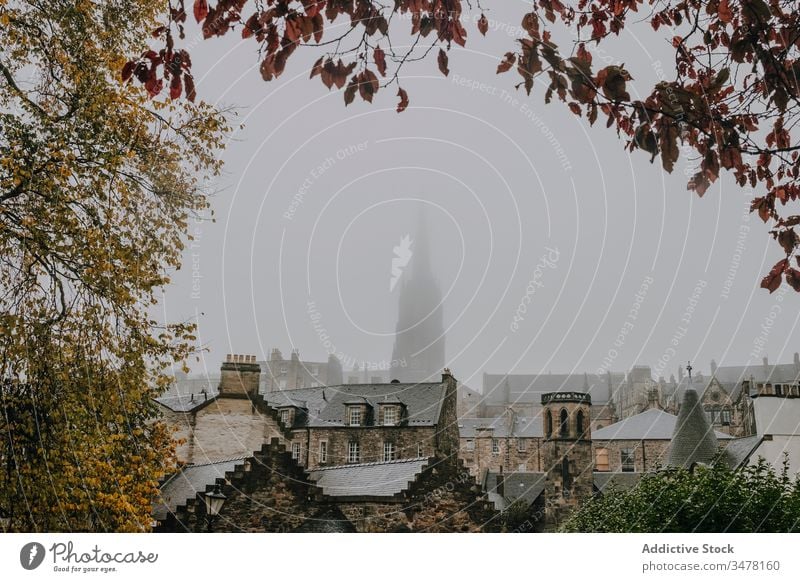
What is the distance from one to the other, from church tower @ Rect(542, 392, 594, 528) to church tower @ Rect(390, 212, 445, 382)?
189 centimetres

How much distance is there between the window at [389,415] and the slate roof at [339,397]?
0.49 metres

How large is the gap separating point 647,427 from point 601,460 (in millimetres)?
3435

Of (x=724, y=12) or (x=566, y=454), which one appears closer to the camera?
(x=724, y=12)

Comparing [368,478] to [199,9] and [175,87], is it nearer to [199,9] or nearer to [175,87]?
[175,87]

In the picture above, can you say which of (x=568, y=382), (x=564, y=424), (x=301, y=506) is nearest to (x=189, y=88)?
(x=301, y=506)

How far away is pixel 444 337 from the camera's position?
4832mm

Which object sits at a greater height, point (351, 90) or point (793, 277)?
point (351, 90)

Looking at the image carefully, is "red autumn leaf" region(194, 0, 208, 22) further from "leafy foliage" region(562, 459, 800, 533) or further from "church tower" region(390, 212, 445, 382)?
"leafy foliage" region(562, 459, 800, 533)

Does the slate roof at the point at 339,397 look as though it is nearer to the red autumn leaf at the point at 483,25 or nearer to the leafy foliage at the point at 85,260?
the leafy foliage at the point at 85,260

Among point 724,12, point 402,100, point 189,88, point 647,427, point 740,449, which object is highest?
point 724,12

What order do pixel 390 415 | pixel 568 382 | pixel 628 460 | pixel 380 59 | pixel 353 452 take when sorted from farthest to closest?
pixel 628 460
pixel 568 382
pixel 390 415
pixel 353 452
pixel 380 59

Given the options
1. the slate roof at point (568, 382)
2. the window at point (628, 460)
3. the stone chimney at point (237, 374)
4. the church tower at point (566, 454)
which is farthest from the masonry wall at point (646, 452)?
the stone chimney at point (237, 374)

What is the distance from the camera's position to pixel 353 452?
20.2 ft
